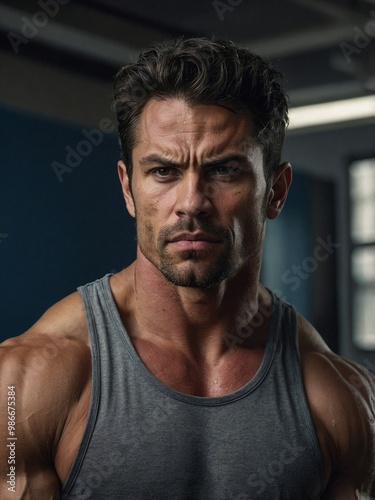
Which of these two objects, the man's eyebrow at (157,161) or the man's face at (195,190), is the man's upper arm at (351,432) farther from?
the man's eyebrow at (157,161)

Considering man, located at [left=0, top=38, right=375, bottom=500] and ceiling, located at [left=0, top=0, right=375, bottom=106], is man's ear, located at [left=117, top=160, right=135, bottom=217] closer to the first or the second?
man, located at [left=0, top=38, right=375, bottom=500]

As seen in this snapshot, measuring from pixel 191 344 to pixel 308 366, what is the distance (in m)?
0.19

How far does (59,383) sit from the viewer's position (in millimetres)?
1159

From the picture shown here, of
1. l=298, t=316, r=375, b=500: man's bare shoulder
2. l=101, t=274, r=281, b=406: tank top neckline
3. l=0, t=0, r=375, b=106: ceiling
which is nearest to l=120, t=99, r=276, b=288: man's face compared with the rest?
l=101, t=274, r=281, b=406: tank top neckline

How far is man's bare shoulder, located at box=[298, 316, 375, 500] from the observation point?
49.9 inches

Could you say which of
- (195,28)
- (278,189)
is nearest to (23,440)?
(278,189)

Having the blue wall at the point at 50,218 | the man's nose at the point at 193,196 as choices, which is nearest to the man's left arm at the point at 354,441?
the man's nose at the point at 193,196

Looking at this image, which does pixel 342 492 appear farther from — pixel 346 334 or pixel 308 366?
pixel 346 334

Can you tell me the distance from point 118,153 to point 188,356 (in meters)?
2.13

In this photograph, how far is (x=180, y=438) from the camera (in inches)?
46.6

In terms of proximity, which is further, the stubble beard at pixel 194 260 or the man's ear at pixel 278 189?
the man's ear at pixel 278 189

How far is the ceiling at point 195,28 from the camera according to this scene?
3.48 m

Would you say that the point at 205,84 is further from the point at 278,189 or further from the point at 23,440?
the point at 23,440

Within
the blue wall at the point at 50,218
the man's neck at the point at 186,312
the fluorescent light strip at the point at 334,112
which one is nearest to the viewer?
the man's neck at the point at 186,312
